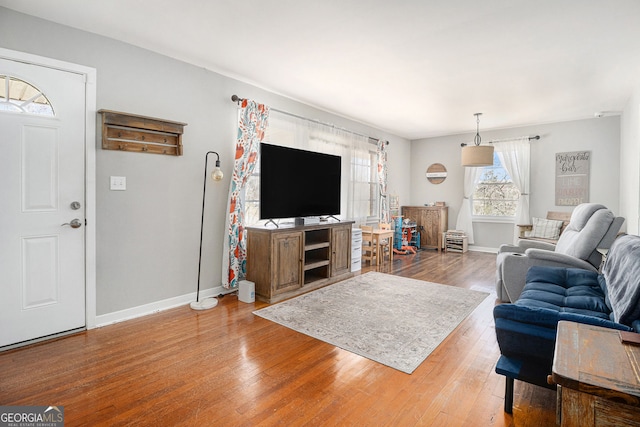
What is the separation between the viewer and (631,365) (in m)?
1.00

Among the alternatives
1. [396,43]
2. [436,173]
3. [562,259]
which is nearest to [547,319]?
[562,259]

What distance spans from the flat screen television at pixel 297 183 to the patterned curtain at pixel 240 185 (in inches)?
10.4

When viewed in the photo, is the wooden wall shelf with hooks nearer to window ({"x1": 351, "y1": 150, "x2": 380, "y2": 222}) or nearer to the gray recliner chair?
window ({"x1": 351, "y1": 150, "x2": 380, "y2": 222})

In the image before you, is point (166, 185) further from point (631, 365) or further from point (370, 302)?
point (631, 365)

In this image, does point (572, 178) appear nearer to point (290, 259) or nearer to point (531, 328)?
point (290, 259)

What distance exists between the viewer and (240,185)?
382 cm

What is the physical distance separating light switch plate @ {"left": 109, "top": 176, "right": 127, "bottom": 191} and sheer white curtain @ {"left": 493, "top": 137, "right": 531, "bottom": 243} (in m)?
6.45

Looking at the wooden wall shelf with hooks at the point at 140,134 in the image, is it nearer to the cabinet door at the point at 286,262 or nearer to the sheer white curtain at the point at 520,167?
the cabinet door at the point at 286,262

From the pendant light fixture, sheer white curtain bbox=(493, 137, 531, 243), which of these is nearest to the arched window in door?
the pendant light fixture

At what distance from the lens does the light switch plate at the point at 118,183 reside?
2.95 m

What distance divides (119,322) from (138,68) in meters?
2.38

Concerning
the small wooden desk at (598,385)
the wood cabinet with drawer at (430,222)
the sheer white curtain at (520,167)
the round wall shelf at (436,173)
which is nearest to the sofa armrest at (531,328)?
the small wooden desk at (598,385)

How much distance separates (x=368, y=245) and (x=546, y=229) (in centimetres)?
303

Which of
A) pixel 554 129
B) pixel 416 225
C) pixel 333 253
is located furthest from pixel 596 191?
pixel 333 253
